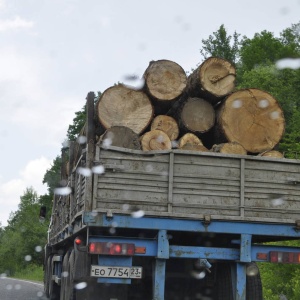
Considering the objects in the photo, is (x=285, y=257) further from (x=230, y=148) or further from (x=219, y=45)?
(x=219, y=45)

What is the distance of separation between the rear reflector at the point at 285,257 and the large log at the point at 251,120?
1455 millimetres

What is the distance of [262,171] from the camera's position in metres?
7.94

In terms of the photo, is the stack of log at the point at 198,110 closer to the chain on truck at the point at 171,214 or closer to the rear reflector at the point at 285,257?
the chain on truck at the point at 171,214

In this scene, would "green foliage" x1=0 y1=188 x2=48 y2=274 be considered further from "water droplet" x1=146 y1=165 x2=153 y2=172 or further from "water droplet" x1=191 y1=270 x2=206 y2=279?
"water droplet" x1=146 y1=165 x2=153 y2=172

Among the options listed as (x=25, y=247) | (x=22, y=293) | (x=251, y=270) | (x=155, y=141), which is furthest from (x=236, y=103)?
(x=25, y=247)

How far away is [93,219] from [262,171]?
6.57 ft

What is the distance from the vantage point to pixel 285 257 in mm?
7941

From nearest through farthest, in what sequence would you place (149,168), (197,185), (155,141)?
(149,168) < (197,185) < (155,141)

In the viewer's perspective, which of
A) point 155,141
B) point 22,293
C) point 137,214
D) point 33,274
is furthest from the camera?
point 33,274

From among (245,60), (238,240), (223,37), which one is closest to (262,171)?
(238,240)

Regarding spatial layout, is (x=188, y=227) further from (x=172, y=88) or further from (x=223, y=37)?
(x=223, y=37)

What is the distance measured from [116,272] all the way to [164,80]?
266cm

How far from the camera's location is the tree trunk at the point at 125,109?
28.6 feet

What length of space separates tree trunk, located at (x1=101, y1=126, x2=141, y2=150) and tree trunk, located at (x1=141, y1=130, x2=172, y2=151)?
0.52ft
